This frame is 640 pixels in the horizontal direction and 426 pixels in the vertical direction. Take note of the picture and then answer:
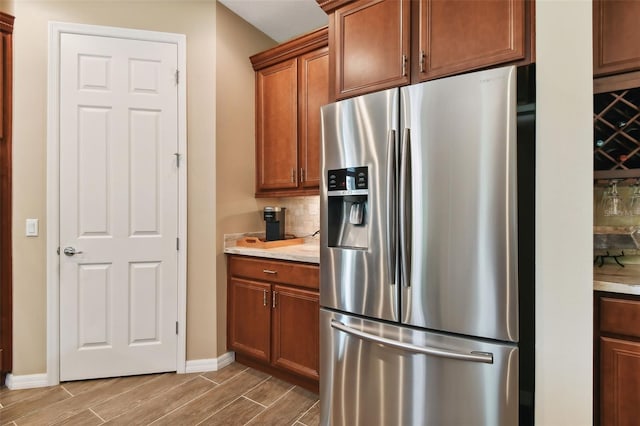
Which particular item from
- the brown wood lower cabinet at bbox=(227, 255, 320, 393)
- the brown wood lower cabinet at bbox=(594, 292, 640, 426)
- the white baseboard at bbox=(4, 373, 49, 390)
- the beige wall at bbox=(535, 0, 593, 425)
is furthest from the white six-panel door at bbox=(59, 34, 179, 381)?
the brown wood lower cabinet at bbox=(594, 292, 640, 426)

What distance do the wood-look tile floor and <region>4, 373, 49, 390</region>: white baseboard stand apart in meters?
0.04

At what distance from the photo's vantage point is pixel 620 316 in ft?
4.48

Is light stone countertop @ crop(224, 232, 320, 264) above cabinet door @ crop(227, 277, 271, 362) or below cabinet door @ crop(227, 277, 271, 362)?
above

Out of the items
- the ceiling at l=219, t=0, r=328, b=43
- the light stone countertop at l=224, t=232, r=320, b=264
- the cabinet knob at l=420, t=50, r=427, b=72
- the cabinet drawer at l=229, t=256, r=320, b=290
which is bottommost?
the cabinet drawer at l=229, t=256, r=320, b=290

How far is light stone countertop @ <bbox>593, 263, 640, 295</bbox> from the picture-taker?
4.42ft

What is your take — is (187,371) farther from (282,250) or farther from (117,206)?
(117,206)

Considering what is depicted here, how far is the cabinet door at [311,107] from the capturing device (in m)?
2.66

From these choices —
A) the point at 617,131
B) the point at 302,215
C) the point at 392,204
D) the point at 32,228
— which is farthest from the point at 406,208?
the point at 32,228

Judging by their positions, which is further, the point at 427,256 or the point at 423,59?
the point at 423,59

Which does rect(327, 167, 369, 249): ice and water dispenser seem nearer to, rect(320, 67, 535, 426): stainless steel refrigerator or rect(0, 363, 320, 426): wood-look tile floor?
rect(320, 67, 535, 426): stainless steel refrigerator

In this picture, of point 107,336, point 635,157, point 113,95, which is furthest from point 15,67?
point 635,157

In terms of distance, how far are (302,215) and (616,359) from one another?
7.47 feet

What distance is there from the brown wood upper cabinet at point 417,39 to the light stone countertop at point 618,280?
3.11 feet

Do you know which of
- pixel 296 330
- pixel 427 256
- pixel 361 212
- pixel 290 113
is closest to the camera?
pixel 427 256
